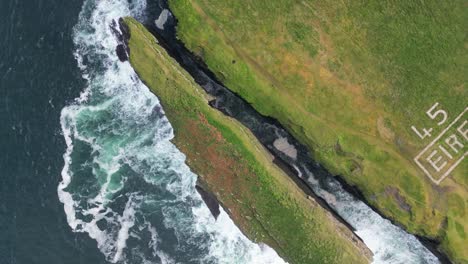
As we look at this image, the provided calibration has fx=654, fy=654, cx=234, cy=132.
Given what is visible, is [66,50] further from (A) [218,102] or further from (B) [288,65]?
(B) [288,65]

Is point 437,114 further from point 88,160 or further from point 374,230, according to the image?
point 88,160

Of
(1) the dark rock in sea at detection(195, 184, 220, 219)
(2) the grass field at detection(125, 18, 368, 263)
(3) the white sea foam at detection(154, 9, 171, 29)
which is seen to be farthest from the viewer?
(1) the dark rock in sea at detection(195, 184, 220, 219)

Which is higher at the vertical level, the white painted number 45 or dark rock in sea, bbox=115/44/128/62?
the white painted number 45

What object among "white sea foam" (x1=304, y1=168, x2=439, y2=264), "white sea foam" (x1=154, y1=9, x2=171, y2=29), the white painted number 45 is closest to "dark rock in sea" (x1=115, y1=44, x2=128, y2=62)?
"white sea foam" (x1=154, y1=9, x2=171, y2=29)

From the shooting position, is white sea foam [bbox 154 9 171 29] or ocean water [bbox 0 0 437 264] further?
ocean water [bbox 0 0 437 264]

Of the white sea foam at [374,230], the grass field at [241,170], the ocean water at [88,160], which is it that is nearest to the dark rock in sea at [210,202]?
the ocean water at [88,160]

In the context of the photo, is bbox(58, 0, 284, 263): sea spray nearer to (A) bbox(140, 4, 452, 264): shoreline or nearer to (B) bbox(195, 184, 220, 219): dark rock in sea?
(B) bbox(195, 184, 220, 219): dark rock in sea

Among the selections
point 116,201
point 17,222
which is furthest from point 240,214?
point 17,222

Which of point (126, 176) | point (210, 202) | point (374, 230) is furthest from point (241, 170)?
point (374, 230)
